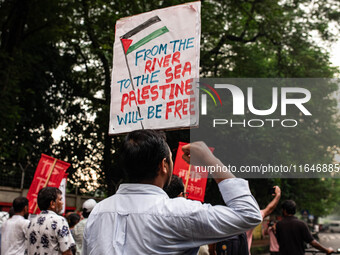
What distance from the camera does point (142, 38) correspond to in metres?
4.12

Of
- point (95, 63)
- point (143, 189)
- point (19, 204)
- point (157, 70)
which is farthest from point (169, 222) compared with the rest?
point (95, 63)

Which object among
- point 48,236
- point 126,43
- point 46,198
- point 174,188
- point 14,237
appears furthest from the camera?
point 14,237

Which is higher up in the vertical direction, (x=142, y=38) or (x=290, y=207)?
(x=142, y=38)

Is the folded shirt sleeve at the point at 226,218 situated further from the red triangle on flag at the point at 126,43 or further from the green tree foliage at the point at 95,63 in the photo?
the green tree foliage at the point at 95,63

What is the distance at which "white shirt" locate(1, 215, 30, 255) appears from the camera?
18.3 feet

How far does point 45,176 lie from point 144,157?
8493 mm

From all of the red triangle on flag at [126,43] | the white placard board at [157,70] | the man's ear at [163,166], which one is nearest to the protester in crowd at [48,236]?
the white placard board at [157,70]

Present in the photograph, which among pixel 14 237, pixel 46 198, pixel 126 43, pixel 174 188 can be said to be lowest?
pixel 14 237

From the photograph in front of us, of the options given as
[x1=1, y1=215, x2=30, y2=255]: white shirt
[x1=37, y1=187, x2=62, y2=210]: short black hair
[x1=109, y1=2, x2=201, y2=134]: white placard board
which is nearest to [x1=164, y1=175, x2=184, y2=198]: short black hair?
[x1=109, y1=2, x2=201, y2=134]: white placard board

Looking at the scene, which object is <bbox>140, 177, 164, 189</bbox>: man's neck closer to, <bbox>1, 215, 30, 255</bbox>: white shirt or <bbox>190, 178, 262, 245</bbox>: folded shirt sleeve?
<bbox>190, 178, 262, 245</bbox>: folded shirt sleeve

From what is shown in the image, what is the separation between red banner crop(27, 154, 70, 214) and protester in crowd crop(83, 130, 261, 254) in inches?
322

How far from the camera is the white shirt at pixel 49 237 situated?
173 inches

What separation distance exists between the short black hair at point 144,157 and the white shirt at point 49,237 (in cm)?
268

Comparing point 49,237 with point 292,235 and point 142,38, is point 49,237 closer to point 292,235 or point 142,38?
point 142,38
